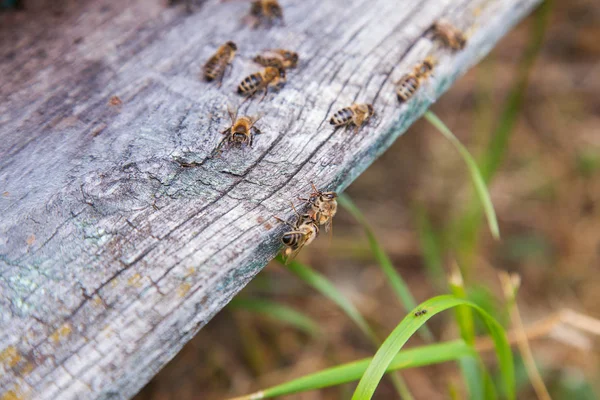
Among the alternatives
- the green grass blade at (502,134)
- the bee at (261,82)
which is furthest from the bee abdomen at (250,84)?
the green grass blade at (502,134)

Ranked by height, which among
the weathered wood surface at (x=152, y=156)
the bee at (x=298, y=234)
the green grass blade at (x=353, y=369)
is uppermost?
the weathered wood surface at (x=152, y=156)

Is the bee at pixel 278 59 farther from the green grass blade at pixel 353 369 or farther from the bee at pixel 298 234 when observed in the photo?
the green grass blade at pixel 353 369

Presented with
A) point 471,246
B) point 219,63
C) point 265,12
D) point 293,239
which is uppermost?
point 265,12

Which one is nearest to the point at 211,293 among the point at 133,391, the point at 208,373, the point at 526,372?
the point at 133,391

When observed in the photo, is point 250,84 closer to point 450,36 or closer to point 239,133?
point 239,133

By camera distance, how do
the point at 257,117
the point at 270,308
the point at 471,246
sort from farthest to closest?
the point at 471,246 < the point at 270,308 < the point at 257,117

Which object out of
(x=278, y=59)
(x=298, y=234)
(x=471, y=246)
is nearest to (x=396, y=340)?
(x=298, y=234)

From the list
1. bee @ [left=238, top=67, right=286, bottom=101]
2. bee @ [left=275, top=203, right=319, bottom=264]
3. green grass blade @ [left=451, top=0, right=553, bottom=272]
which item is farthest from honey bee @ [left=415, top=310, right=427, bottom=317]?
green grass blade @ [left=451, top=0, right=553, bottom=272]
